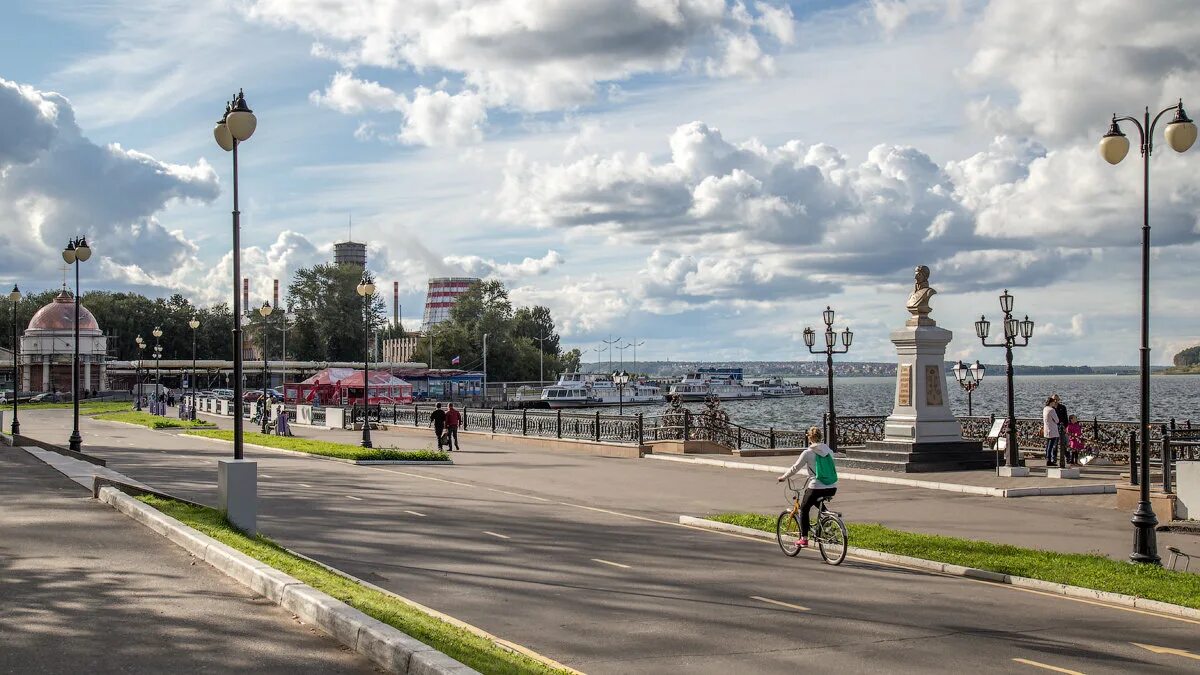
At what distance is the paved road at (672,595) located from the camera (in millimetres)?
9367

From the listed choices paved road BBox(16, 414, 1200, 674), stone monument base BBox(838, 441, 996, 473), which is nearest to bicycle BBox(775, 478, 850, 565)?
paved road BBox(16, 414, 1200, 674)

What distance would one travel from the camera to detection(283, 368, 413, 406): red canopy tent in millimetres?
80438

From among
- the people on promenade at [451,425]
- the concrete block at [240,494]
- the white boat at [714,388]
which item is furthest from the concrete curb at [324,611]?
the white boat at [714,388]

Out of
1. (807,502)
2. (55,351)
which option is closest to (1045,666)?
(807,502)

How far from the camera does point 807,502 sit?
14.9 m

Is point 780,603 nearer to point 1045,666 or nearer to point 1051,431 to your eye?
point 1045,666

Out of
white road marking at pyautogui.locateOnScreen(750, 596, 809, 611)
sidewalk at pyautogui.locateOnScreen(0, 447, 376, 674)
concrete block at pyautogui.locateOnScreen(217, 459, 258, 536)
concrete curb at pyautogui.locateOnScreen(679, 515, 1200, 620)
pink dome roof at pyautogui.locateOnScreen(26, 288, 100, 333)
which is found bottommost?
concrete curb at pyautogui.locateOnScreen(679, 515, 1200, 620)

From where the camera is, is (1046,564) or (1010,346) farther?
(1010,346)

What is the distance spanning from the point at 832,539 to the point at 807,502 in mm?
617

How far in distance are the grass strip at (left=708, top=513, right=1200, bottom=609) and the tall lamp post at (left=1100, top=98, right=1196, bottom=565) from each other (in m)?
0.57

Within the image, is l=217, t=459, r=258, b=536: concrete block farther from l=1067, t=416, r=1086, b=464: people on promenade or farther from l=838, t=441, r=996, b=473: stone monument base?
l=1067, t=416, r=1086, b=464: people on promenade

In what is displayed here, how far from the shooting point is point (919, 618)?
11.0m

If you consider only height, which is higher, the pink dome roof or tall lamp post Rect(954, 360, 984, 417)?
the pink dome roof

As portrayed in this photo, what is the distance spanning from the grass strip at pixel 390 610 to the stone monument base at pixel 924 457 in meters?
18.4
